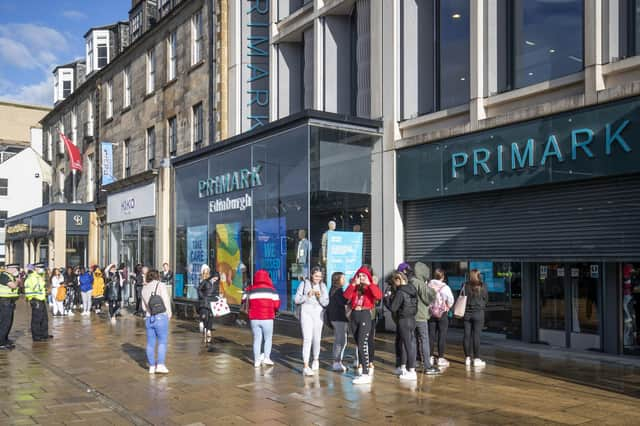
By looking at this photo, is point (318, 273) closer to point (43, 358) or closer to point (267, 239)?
point (43, 358)

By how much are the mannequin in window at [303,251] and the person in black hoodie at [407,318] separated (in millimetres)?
5671

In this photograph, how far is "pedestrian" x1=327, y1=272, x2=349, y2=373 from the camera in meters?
10.5

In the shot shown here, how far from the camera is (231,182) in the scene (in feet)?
62.7

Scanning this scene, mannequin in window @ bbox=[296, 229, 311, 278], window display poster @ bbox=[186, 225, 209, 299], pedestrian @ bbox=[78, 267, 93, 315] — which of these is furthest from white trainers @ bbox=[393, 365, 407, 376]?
pedestrian @ bbox=[78, 267, 93, 315]

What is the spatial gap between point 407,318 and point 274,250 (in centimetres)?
751

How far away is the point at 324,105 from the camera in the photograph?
59.0 ft

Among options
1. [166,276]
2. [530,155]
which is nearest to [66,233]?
[166,276]

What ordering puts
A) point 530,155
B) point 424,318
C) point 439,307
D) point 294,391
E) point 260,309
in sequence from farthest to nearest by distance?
point 530,155 < point 439,307 < point 260,309 < point 424,318 < point 294,391

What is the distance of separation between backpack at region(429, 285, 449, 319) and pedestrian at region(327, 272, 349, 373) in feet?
5.05

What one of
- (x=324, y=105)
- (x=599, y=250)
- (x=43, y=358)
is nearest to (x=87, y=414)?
(x=43, y=358)

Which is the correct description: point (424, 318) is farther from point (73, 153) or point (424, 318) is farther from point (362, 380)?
point (73, 153)

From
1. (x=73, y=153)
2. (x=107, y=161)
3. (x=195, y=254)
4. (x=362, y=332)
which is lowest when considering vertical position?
(x=362, y=332)

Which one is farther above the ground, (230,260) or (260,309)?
(230,260)

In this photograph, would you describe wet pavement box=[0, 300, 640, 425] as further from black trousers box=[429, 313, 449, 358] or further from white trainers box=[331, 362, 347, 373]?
black trousers box=[429, 313, 449, 358]
